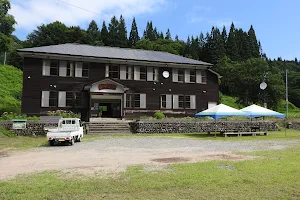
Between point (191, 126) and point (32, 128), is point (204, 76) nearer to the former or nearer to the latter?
point (191, 126)

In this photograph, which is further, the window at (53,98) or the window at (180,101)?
the window at (180,101)

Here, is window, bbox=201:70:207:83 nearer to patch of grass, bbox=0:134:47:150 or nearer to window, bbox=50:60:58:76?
window, bbox=50:60:58:76

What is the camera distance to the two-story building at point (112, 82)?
25312 mm

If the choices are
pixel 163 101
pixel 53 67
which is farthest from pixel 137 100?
pixel 53 67

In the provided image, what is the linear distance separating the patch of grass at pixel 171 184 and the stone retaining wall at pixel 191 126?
14383 millimetres

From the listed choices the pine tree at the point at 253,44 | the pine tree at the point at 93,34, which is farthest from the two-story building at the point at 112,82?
the pine tree at the point at 253,44

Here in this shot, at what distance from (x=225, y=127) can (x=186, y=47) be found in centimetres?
4918

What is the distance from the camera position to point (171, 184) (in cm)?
620

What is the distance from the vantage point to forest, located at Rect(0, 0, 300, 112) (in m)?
49.3

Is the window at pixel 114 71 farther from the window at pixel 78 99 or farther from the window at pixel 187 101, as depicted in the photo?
the window at pixel 187 101

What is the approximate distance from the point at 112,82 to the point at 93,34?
160 feet

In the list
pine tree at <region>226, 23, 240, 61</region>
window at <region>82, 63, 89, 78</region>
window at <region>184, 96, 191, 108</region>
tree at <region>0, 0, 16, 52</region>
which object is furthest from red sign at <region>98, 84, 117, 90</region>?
pine tree at <region>226, 23, 240, 61</region>

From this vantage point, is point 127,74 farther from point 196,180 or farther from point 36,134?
point 196,180

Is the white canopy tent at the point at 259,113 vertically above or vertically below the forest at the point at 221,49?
below
